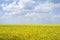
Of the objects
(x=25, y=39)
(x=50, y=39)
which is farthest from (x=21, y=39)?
(x=50, y=39)

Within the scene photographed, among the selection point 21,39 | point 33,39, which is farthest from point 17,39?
point 33,39

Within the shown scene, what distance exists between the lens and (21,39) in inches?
1151

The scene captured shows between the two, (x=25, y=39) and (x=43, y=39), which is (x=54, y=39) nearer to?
(x=43, y=39)

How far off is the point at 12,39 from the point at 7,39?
0.87 m

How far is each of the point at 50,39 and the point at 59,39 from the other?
1.67 metres

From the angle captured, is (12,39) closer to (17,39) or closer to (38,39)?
(17,39)

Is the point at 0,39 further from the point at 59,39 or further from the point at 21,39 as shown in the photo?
the point at 59,39

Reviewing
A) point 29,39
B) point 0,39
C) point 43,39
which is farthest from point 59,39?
point 0,39

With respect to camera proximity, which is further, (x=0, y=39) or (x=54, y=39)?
(x=54, y=39)

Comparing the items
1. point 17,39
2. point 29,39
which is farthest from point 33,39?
point 17,39

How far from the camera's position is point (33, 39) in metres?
29.5

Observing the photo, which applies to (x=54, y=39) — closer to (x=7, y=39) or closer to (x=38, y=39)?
(x=38, y=39)

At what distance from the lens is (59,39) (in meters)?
29.7

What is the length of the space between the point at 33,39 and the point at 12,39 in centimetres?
372
